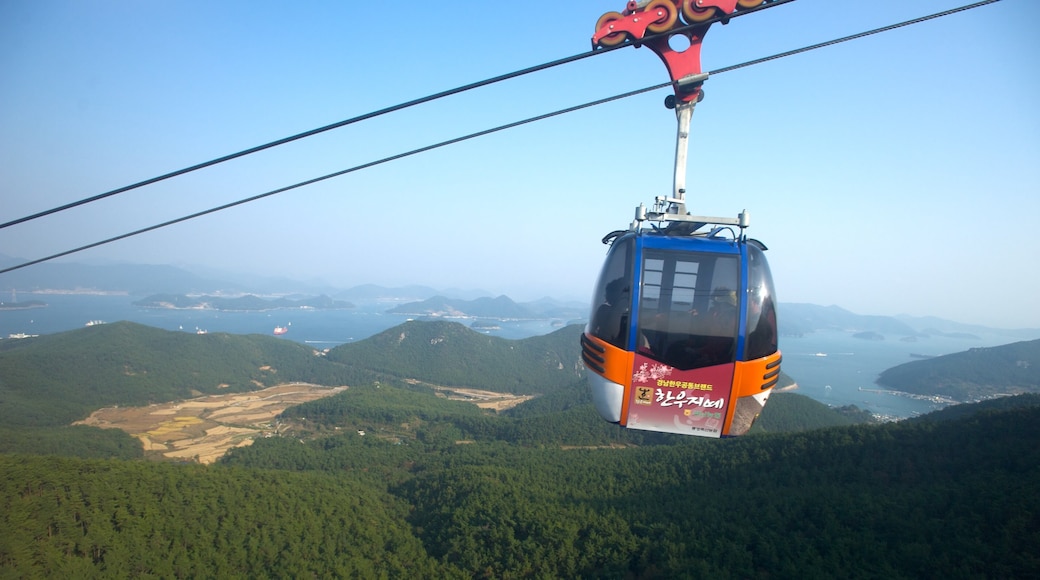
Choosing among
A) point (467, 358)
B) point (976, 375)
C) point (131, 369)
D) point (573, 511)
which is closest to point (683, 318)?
point (573, 511)

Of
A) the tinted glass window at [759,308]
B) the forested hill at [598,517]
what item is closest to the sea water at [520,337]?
the forested hill at [598,517]

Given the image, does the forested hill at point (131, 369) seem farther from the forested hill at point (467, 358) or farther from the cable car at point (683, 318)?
the cable car at point (683, 318)

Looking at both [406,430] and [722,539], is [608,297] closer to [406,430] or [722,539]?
[722,539]

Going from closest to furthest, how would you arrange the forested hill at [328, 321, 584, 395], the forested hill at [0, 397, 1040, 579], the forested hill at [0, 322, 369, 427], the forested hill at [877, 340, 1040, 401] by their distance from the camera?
the forested hill at [0, 397, 1040, 579] → the forested hill at [0, 322, 369, 427] → the forested hill at [877, 340, 1040, 401] → the forested hill at [328, 321, 584, 395]

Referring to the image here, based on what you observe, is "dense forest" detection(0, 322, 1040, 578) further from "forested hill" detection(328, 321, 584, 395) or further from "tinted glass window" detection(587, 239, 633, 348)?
→ "forested hill" detection(328, 321, 584, 395)

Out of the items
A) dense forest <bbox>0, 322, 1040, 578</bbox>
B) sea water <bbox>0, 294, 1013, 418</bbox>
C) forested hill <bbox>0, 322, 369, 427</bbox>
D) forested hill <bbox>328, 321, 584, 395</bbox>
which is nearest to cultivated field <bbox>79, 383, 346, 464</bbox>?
forested hill <bbox>0, 322, 369, 427</bbox>

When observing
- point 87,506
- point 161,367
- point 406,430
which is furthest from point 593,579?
point 161,367
